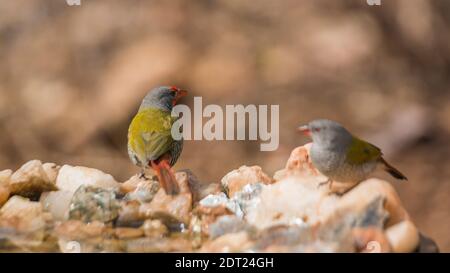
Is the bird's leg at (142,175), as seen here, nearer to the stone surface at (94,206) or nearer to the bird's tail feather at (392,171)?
the stone surface at (94,206)

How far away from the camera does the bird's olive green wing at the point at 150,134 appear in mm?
2812

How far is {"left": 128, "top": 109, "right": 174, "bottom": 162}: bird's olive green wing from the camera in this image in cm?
281

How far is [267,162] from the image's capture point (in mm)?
2998

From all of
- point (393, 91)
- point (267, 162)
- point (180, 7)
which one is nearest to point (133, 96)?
point (180, 7)

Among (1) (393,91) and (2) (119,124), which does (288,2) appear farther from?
(2) (119,124)

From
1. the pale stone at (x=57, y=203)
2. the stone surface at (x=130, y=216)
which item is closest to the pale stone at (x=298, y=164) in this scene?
the stone surface at (x=130, y=216)

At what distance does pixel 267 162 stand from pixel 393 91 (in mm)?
585

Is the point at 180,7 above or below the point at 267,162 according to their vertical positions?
above

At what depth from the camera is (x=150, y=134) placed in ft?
9.32

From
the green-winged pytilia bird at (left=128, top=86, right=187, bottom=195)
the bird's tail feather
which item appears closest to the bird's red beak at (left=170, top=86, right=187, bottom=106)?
the green-winged pytilia bird at (left=128, top=86, right=187, bottom=195)

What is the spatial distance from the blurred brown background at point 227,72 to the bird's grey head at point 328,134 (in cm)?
17

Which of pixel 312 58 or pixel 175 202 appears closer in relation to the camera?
pixel 175 202

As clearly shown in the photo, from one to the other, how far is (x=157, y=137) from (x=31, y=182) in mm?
553

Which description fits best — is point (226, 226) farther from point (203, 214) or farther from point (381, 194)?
point (381, 194)
